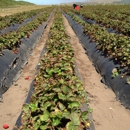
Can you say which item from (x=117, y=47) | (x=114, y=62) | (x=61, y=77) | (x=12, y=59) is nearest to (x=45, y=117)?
(x=61, y=77)

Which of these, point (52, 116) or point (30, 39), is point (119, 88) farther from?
point (30, 39)

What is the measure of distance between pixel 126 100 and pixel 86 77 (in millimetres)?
2730

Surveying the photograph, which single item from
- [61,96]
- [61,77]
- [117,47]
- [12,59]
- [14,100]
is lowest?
[14,100]

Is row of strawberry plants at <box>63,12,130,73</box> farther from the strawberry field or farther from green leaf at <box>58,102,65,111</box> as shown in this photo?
green leaf at <box>58,102,65,111</box>

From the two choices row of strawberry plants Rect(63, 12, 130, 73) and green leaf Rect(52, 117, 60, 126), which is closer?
green leaf Rect(52, 117, 60, 126)

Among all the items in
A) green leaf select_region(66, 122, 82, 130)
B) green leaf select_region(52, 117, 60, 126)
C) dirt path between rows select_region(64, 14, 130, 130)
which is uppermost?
green leaf select_region(52, 117, 60, 126)

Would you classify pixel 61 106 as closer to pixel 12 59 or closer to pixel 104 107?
pixel 104 107

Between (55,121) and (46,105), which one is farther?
(46,105)

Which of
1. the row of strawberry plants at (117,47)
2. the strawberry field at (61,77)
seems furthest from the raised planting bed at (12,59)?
the row of strawberry plants at (117,47)

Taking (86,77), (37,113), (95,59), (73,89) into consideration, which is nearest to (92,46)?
(95,59)

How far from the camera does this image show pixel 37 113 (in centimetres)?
392

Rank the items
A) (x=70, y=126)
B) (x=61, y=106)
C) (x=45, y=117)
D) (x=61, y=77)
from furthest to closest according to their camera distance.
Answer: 1. (x=61, y=77)
2. (x=61, y=106)
3. (x=45, y=117)
4. (x=70, y=126)

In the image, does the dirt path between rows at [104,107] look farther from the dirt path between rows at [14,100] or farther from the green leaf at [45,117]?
the green leaf at [45,117]

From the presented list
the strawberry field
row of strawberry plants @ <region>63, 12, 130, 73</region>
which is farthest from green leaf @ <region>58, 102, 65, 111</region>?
row of strawberry plants @ <region>63, 12, 130, 73</region>
